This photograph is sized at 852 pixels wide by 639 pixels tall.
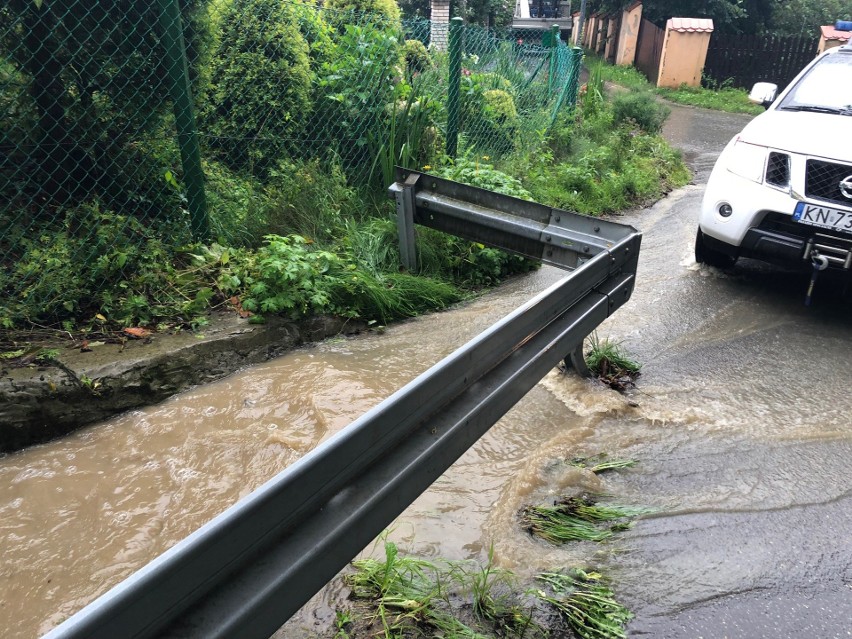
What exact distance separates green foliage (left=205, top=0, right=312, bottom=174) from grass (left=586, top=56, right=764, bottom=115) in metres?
13.7

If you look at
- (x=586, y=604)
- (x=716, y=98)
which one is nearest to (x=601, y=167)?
(x=586, y=604)

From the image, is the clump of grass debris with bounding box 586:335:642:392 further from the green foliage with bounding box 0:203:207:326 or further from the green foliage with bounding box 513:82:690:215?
the green foliage with bounding box 513:82:690:215

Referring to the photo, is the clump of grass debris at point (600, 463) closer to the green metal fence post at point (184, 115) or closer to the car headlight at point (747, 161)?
the car headlight at point (747, 161)

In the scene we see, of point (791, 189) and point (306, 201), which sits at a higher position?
point (791, 189)

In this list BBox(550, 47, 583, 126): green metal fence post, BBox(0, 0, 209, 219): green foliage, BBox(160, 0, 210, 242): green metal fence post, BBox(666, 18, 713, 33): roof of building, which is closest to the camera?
BBox(0, 0, 209, 219): green foliage

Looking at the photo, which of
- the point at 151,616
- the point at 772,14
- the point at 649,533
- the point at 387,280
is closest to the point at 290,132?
the point at 387,280

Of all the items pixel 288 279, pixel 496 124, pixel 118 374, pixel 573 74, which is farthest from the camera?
pixel 573 74

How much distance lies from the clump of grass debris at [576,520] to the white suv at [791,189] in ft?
9.00

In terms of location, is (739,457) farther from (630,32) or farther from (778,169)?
(630,32)

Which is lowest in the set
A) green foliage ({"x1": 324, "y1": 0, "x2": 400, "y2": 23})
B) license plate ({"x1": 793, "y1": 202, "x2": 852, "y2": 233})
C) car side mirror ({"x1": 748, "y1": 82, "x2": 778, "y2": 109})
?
license plate ({"x1": 793, "y1": 202, "x2": 852, "y2": 233})

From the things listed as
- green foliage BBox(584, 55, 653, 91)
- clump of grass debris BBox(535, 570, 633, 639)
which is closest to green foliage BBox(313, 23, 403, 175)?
clump of grass debris BBox(535, 570, 633, 639)

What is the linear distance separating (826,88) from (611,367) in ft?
11.8

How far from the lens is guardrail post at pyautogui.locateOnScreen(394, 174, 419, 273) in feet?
16.0

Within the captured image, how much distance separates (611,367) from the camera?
3.99 m
